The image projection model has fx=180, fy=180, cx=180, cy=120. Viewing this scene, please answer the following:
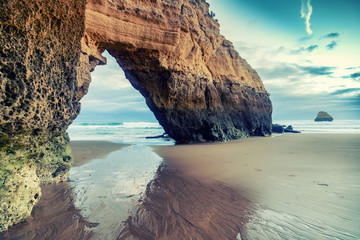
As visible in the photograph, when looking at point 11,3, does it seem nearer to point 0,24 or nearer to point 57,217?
point 0,24

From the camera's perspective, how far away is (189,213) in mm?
2617

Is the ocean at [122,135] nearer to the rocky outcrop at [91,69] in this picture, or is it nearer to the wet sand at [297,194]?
the rocky outcrop at [91,69]

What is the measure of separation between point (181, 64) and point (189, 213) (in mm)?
9268

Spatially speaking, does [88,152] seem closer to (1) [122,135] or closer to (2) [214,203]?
(2) [214,203]

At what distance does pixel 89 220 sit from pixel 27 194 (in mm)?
971

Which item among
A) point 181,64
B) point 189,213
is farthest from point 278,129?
point 189,213

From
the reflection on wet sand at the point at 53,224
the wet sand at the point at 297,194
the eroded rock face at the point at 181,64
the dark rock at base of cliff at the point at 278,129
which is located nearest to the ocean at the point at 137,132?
the eroded rock face at the point at 181,64

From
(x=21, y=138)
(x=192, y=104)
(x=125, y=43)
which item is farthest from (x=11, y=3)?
(x=192, y=104)

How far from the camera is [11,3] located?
6.63 feet

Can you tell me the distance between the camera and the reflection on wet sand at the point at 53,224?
2.12 meters

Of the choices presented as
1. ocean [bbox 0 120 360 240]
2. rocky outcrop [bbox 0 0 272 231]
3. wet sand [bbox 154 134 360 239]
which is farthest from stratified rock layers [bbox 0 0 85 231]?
wet sand [bbox 154 134 360 239]

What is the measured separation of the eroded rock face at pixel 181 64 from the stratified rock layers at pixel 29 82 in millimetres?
5147

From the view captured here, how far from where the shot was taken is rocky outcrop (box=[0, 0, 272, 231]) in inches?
87.0

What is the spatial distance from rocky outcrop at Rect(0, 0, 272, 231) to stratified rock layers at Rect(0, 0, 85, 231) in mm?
11
